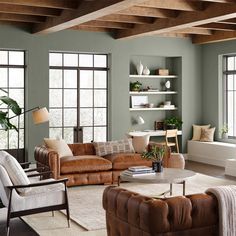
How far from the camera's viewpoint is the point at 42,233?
18.2ft

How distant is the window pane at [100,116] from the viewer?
10773mm

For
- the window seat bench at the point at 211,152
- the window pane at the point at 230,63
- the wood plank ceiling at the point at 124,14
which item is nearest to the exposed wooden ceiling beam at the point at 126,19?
the wood plank ceiling at the point at 124,14

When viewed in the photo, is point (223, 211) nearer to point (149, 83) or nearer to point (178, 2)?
point (178, 2)

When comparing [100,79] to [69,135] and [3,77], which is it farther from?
[3,77]

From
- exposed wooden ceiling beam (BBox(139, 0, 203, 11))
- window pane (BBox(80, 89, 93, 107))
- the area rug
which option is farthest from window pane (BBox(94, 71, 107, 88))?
exposed wooden ceiling beam (BBox(139, 0, 203, 11))

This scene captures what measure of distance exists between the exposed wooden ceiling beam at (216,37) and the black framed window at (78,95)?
229cm

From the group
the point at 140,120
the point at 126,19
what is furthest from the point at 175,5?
the point at 140,120

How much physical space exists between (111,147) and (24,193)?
11.1 ft

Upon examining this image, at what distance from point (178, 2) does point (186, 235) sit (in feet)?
14.7

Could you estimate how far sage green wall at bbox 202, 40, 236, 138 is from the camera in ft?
37.1

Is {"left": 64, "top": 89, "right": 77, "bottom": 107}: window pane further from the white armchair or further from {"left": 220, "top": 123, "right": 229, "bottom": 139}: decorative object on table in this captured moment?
the white armchair

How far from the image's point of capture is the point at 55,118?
1036 centimetres

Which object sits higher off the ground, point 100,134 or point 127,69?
point 127,69

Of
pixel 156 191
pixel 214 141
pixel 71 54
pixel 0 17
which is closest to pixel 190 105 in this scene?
pixel 214 141
